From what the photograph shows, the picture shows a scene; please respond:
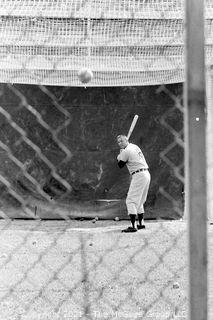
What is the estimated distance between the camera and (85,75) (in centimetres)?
891

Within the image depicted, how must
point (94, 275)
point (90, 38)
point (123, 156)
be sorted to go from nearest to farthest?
point (94, 275), point (90, 38), point (123, 156)

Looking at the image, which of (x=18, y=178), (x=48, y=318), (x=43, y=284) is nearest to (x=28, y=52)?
(x=18, y=178)

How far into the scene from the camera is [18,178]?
10391mm

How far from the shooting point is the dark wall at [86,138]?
9.93 meters

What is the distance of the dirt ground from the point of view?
14.9ft

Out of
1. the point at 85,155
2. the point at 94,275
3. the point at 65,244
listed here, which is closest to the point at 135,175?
the point at 85,155

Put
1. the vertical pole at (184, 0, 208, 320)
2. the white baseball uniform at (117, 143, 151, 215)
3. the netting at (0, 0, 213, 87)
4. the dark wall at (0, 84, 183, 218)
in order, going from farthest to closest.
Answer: the dark wall at (0, 84, 183, 218), the white baseball uniform at (117, 143, 151, 215), the netting at (0, 0, 213, 87), the vertical pole at (184, 0, 208, 320)

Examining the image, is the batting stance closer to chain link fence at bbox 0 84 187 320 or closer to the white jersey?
the white jersey

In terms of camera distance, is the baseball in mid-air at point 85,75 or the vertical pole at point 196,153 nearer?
the vertical pole at point 196,153

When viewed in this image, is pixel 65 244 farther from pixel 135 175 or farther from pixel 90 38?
pixel 90 38

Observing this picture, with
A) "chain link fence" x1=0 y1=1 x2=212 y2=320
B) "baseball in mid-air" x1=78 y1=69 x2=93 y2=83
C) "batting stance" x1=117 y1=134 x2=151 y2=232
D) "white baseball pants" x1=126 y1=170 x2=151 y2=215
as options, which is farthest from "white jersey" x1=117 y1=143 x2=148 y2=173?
"baseball in mid-air" x1=78 y1=69 x2=93 y2=83

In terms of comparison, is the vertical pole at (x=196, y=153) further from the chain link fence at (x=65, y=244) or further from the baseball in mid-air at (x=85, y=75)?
the baseball in mid-air at (x=85, y=75)

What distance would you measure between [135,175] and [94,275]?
4.02 metres

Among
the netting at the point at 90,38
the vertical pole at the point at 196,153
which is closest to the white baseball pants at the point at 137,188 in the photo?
the netting at the point at 90,38
